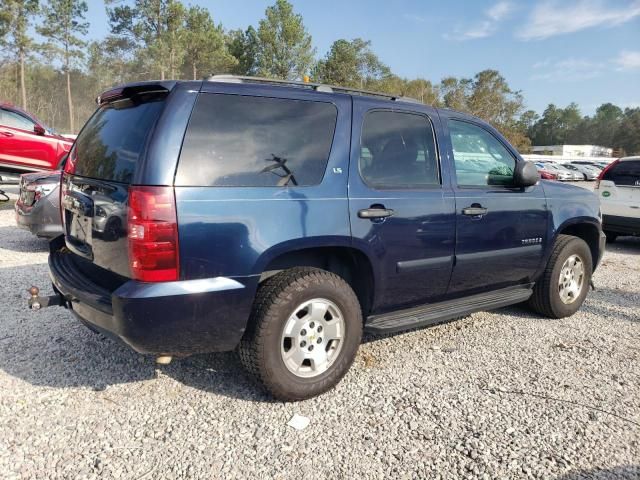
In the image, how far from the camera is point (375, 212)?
10.3 ft

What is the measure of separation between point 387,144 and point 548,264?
2111mm

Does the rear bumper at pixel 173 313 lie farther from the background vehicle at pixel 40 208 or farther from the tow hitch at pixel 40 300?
the background vehicle at pixel 40 208

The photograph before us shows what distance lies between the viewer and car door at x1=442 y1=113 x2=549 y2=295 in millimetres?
3697

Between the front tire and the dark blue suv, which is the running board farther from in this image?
the front tire

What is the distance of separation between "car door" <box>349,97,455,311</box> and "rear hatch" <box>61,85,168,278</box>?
127cm

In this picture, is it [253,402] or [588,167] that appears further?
[588,167]

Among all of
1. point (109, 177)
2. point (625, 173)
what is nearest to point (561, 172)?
point (625, 173)

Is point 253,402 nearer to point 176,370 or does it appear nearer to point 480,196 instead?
point 176,370

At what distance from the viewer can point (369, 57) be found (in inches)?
2336

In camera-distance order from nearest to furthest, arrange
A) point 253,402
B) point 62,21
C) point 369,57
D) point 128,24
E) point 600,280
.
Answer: point 253,402, point 600,280, point 62,21, point 128,24, point 369,57

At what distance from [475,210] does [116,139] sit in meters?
2.51

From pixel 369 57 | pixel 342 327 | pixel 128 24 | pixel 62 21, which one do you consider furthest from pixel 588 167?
pixel 342 327

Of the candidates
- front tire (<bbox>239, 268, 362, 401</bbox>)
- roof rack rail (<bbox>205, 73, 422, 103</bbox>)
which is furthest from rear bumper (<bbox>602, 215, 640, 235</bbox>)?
front tire (<bbox>239, 268, 362, 401</bbox>)

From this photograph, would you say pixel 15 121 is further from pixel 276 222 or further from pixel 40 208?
pixel 276 222
